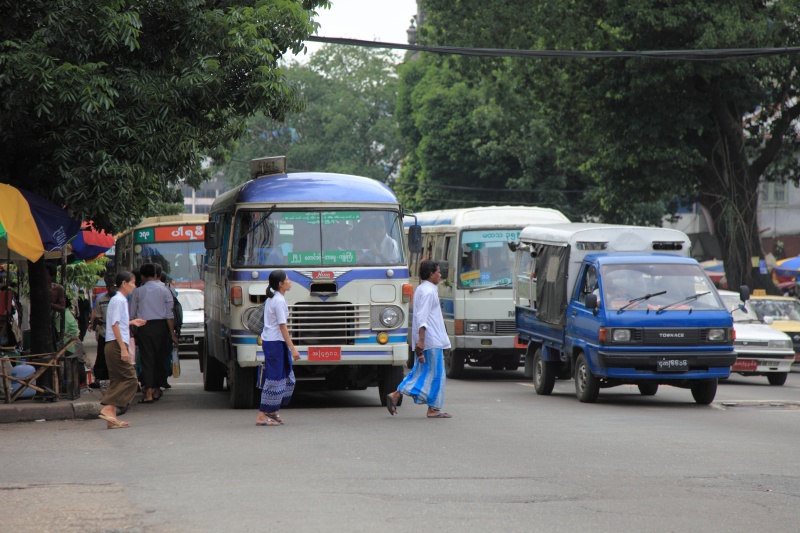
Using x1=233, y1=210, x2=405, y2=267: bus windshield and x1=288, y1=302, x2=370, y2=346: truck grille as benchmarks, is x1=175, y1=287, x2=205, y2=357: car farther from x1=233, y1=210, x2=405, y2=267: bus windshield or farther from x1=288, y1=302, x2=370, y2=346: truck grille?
x1=288, y1=302, x2=370, y2=346: truck grille

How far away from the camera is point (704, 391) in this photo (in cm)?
1673

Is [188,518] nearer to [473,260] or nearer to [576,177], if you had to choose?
[473,260]

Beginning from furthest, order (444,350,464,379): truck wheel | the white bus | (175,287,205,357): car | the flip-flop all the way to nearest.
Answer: (175,287,205,357): car, (444,350,464,379): truck wheel, the white bus, the flip-flop

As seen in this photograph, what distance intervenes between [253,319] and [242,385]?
40.5 inches

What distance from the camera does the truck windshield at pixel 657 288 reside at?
16.3m

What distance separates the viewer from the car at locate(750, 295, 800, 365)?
25.8 m

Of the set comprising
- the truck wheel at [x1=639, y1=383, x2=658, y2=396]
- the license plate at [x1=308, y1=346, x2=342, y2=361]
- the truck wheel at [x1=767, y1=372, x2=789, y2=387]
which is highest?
the license plate at [x1=308, y1=346, x2=342, y2=361]

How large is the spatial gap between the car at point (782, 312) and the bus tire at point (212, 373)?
41.6ft

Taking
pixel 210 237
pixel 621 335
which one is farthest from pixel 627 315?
pixel 210 237

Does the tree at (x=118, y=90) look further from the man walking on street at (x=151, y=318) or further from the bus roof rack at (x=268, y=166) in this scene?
the man walking on street at (x=151, y=318)

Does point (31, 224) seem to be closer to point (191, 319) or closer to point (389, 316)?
point (389, 316)

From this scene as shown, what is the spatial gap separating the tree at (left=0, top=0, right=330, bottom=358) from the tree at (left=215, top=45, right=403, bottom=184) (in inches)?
2466

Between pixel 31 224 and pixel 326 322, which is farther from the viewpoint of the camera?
pixel 326 322

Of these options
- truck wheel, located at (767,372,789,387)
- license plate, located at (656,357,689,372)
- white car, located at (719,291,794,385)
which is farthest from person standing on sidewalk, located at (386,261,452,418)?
truck wheel, located at (767,372,789,387)
